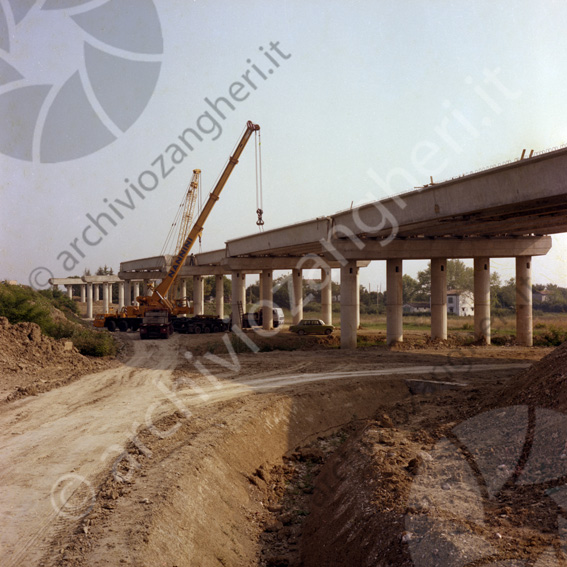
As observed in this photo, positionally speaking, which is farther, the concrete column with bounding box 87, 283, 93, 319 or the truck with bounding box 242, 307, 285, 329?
the concrete column with bounding box 87, 283, 93, 319

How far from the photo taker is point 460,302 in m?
105

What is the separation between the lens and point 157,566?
293 inches

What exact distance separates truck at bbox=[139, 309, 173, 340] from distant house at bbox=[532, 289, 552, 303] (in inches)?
3738

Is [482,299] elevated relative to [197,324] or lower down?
elevated

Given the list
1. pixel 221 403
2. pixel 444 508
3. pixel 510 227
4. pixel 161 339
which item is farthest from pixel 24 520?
pixel 161 339

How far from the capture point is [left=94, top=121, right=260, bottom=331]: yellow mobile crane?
41312 mm

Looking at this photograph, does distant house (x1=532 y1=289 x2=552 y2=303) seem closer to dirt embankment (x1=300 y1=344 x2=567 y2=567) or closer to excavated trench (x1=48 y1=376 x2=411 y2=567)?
excavated trench (x1=48 y1=376 x2=411 y2=567)

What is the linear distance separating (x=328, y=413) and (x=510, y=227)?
1781 centimetres

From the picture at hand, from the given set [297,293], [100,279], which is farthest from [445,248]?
[100,279]

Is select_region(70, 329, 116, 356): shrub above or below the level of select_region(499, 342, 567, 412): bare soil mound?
below

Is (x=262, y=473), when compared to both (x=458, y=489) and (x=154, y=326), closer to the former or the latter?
(x=458, y=489)

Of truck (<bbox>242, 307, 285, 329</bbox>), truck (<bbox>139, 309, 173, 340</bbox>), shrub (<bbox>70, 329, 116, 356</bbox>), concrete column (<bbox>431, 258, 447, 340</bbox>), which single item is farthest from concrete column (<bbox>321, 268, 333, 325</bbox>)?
shrub (<bbox>70, 329, 116, 356</bbox>)

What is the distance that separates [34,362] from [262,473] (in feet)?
47.5

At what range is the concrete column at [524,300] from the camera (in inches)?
1422
